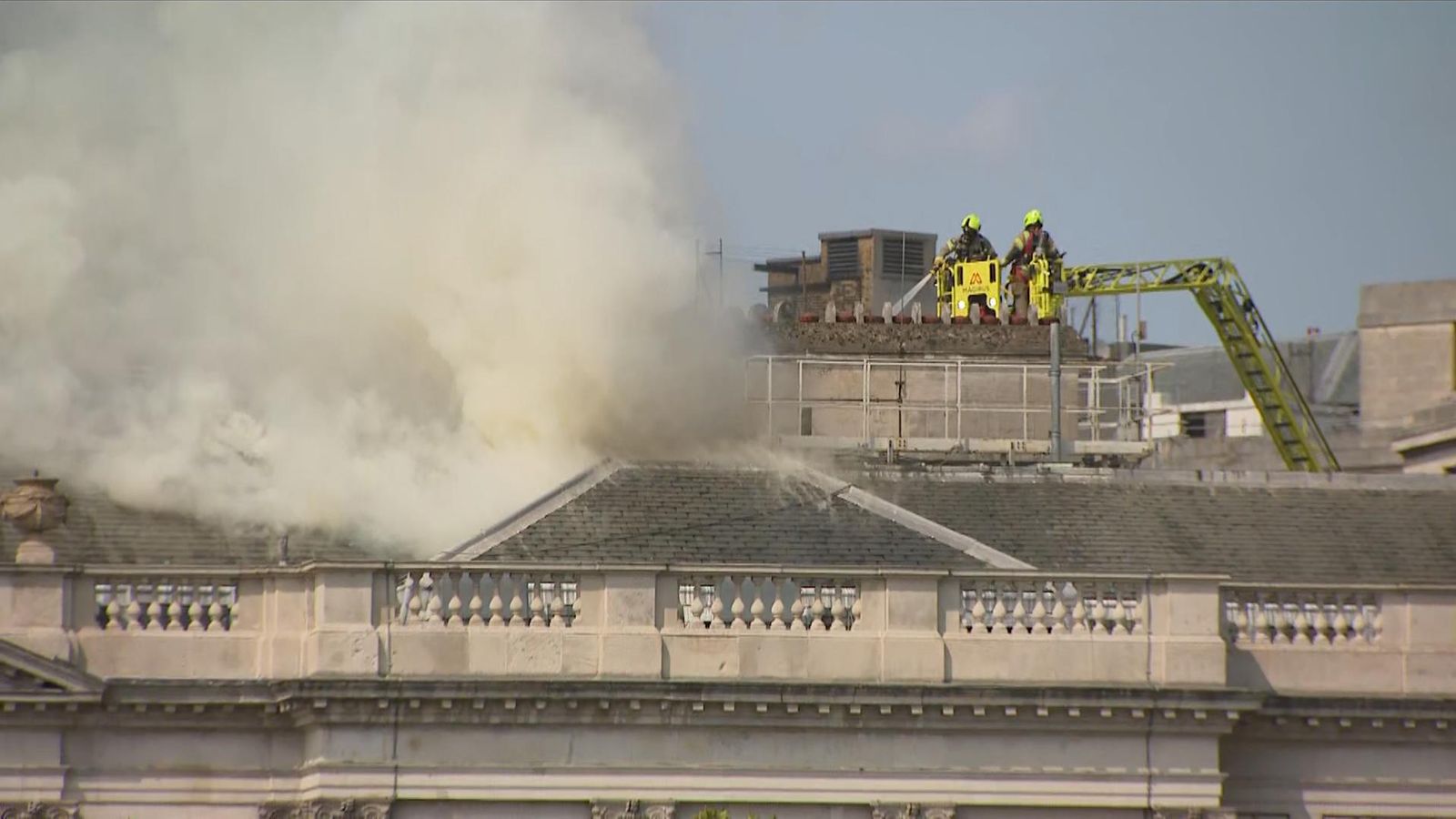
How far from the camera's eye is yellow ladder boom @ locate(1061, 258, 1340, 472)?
67.6m

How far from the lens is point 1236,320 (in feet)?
236

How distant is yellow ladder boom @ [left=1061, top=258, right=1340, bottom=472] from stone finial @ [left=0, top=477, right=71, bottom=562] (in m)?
29.9

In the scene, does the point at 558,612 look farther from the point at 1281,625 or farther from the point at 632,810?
the point at 1281,625

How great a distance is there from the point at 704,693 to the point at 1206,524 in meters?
9.36

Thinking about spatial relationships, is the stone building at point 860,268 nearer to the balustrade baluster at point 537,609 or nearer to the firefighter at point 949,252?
the firefighter at point 949,252

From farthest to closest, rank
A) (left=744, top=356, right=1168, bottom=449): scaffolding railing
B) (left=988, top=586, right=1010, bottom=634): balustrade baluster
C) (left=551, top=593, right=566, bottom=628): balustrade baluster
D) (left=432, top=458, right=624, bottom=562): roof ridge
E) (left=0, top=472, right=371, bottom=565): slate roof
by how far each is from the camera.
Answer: (left=744, top=356, right=1168, bottom=449): scaffolding railing < (left=0, top=472, right=371, bottom=565): slate roof < (left=432, top=458, right=624, bottom=562): roof ridge < (left=988, top=586, right=1010, bottom=634): balustrade baluster < (left=551, top=593, right=566, bottom=628): balustrade baluster

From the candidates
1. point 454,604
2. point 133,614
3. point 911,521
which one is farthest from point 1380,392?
point 133,614

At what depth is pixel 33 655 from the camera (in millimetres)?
38094

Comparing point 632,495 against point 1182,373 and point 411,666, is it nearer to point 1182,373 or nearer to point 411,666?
point 411,666

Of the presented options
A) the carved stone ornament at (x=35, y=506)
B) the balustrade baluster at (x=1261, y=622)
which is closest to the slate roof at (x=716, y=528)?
the balustrade baluster at (x=1261, y=622)

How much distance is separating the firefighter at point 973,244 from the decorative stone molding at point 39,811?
29100 mm

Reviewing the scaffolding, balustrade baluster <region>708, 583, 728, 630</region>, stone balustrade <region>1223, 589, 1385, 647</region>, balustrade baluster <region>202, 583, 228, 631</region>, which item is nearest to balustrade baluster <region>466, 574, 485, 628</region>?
balustrade baluster <region>708, 583, 728, 630</region>

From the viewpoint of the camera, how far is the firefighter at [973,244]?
64.2 m

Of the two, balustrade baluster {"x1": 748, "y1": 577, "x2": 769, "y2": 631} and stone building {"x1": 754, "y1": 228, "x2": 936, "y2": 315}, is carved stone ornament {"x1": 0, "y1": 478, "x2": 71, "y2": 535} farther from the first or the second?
stone building {"x1": 754, "y1": 228, "x2": 936, "y2": 315}
